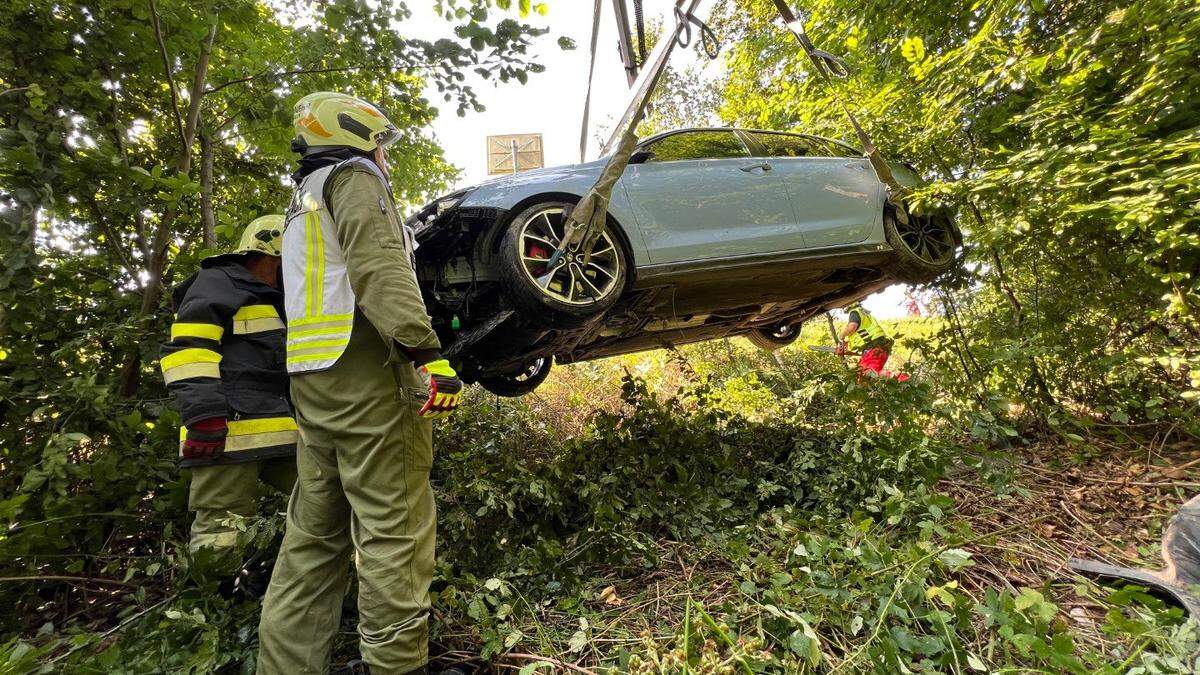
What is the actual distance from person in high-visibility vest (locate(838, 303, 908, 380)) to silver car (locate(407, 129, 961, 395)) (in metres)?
0.41

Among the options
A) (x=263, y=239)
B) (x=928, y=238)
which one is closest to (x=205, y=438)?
(x=263, y=239)

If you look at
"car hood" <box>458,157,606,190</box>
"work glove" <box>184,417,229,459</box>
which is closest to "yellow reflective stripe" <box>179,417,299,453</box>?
"work glove" <box>184,417,229,459</box>

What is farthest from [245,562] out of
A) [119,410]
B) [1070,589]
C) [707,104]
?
[707,104]

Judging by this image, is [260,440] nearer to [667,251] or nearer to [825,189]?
[667,251]

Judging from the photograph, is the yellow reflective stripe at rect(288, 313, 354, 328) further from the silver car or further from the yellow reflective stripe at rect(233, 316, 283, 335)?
A: the silver car

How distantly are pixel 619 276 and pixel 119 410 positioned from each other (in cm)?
249

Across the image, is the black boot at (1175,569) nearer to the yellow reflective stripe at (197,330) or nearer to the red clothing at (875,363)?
the red clothing at (875,363)

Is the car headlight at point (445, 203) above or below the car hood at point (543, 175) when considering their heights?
below

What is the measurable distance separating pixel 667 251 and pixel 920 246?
2.43 meters

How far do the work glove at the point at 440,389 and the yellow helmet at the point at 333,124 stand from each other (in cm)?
92

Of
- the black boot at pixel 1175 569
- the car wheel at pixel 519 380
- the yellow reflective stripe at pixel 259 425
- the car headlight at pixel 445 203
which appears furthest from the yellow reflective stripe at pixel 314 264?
the black boot at pixel 1175 569

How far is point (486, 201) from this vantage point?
2814mm

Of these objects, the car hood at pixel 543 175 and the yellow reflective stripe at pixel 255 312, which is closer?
the yellow reflective stripe at pixel 255 312

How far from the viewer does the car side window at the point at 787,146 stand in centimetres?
413
